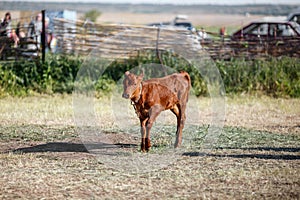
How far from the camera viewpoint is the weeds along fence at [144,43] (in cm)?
1855

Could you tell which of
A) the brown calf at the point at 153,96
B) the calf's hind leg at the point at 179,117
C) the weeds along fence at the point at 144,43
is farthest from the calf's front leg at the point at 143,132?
the weeds along fence at the point at 144,43

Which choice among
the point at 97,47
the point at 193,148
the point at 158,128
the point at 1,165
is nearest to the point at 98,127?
the point at 158,128

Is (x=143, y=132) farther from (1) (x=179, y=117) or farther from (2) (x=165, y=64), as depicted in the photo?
(2) (x=165, y=64)

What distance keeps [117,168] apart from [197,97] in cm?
878

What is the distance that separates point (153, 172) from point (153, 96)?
1.44 m

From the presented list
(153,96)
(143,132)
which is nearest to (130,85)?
(153,96)

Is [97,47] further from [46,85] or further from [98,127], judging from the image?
[98,127]

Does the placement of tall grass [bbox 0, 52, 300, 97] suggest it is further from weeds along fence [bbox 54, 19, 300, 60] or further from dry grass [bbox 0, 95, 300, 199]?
dry grass [bbox 0, 95, 300, 199]

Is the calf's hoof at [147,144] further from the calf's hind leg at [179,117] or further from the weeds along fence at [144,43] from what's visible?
the weeds along fence at [144,43]

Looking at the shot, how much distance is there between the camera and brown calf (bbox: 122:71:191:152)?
931 centimetres

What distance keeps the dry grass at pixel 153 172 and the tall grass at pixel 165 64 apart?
393 cm

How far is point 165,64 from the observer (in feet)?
59.2

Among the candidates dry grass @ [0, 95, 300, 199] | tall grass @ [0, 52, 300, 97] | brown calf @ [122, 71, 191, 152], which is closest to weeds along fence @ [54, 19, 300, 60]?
tall grass @ [0, 52, 300, 97]

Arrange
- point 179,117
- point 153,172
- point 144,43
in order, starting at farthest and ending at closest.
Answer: point 144,43 → point 179,117 → point 153,172
